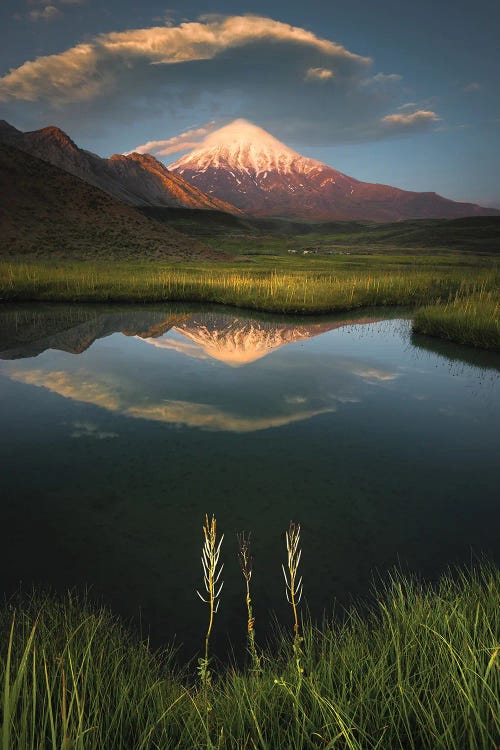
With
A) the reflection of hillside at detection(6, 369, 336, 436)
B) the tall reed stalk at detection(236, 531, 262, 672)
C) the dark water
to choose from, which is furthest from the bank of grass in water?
the reflection of hillside at detection(6, 369, 336, 436)

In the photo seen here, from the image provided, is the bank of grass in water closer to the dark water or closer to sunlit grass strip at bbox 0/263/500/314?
the dark water

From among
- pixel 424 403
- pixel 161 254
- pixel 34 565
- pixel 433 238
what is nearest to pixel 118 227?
pixel 161 254

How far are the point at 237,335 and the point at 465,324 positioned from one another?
334 inches

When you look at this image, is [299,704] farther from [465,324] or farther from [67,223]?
[67,223]

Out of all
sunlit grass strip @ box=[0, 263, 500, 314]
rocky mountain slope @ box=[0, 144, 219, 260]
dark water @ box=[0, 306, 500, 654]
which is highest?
rocky mountain slope @ box=[0, 144, 219, 260]

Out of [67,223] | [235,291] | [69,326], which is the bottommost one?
[69,326]

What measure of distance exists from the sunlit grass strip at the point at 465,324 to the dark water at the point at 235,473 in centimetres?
167

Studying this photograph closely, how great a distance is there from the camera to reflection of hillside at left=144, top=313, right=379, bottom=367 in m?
14.7

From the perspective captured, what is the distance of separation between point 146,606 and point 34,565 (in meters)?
1.47

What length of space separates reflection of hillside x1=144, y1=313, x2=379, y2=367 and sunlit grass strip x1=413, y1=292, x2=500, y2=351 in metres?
3.68

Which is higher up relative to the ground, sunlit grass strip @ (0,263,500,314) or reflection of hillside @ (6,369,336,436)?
sunlit grass strip @ (0,263,500,314)

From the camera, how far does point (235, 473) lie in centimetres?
694

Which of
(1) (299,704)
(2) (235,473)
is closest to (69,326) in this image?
(2) (235,473)

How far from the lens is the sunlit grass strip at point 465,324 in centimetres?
1543
